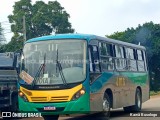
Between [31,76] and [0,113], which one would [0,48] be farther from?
[31,76]

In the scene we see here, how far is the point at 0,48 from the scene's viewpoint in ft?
149

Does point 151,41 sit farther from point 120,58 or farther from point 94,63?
point 94,63

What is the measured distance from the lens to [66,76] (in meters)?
11.9

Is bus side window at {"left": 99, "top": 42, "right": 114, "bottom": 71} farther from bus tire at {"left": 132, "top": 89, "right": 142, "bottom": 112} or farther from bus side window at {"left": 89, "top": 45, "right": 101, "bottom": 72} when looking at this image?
bus tire at {"left": 132, "top": 89, "right": 142, "bottom": 112}

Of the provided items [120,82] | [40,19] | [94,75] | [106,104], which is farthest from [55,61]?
[40,19]

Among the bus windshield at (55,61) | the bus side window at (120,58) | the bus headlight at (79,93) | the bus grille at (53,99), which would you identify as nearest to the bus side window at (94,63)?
the bus windshield at (55,61)

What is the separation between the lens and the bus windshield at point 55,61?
11.9 metres

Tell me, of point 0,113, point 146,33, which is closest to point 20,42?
point 146,33

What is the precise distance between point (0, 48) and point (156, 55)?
20.6m

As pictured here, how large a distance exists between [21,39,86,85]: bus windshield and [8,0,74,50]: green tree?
1555 inches

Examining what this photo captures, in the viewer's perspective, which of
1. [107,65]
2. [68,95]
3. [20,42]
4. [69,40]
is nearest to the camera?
[68,95]

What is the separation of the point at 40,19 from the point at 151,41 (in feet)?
50.0

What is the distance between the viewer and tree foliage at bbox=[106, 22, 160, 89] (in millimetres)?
52406

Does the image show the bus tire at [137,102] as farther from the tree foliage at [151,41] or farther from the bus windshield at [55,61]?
the tree foliage at [151,41]
